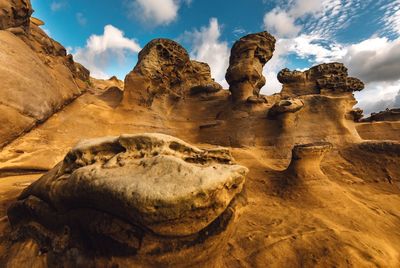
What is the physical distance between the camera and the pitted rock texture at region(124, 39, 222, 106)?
27.3 feet

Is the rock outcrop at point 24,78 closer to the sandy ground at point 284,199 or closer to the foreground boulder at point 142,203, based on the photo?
the sandy ground at point 284,199

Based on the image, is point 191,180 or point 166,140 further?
point 166,140

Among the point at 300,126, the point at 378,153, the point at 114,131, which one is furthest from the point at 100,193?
the point at 378,153

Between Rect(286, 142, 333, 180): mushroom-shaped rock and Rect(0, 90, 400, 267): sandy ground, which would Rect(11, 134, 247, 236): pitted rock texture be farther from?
Rect(286, 142, 333, 180): mushroom-shaped rock

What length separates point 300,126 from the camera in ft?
24.3

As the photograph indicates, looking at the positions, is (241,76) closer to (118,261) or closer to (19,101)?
(19,101)

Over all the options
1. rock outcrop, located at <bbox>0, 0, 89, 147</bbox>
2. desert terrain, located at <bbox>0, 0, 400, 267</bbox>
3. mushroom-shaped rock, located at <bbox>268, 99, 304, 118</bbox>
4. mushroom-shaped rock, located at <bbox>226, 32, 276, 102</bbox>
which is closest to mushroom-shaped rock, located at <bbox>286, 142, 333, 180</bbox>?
desert terrain, located at <bbox>0, 0, 400, 267</bbox>

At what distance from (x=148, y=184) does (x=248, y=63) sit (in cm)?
847

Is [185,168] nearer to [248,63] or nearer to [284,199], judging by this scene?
[284,199]

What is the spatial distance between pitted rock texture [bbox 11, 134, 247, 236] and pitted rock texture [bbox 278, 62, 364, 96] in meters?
10.0

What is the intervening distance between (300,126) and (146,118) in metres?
5.40

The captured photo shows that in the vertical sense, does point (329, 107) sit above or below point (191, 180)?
above

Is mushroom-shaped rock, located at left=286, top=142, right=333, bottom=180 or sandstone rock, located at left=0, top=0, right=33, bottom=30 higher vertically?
sandstone rock, located at left=0, top=0, right=33, bottom=30

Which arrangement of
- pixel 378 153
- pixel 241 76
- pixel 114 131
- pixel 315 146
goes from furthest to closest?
pixel 241 76 < pixel 114 131 < pixel 378 153 < pixel 315 146
